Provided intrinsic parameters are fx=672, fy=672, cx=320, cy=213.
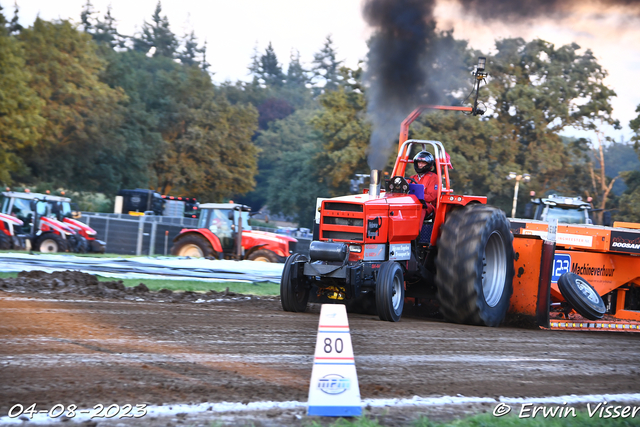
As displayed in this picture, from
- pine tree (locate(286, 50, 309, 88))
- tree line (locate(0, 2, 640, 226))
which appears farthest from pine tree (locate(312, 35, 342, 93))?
tree line (locate(0, 2, 640, 226))

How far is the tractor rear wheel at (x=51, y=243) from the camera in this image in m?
22.2

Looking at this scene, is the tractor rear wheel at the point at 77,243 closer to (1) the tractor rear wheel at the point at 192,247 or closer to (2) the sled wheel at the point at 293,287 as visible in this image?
(1) the tractor rear wheel at the point at 192,247

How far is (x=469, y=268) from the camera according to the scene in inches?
349

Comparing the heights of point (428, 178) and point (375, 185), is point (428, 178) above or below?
above

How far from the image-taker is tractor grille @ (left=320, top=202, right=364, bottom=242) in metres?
9.01

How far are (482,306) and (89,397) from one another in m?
6.01

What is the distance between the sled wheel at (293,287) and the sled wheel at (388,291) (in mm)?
1131

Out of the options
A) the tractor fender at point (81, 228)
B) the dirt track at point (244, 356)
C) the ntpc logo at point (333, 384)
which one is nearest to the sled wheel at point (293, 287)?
the dirt track at point (244, 356)

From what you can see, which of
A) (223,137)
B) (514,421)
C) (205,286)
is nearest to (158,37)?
(223,137)

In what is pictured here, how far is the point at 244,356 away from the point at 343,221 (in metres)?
3.61

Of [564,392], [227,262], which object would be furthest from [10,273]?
[564,392]

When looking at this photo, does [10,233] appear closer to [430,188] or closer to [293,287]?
[293,287]

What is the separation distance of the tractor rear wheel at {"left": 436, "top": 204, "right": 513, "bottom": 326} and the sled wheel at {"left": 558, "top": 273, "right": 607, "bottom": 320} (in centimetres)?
75

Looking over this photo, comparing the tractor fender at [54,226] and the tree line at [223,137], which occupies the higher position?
the tree line at [223,137]
